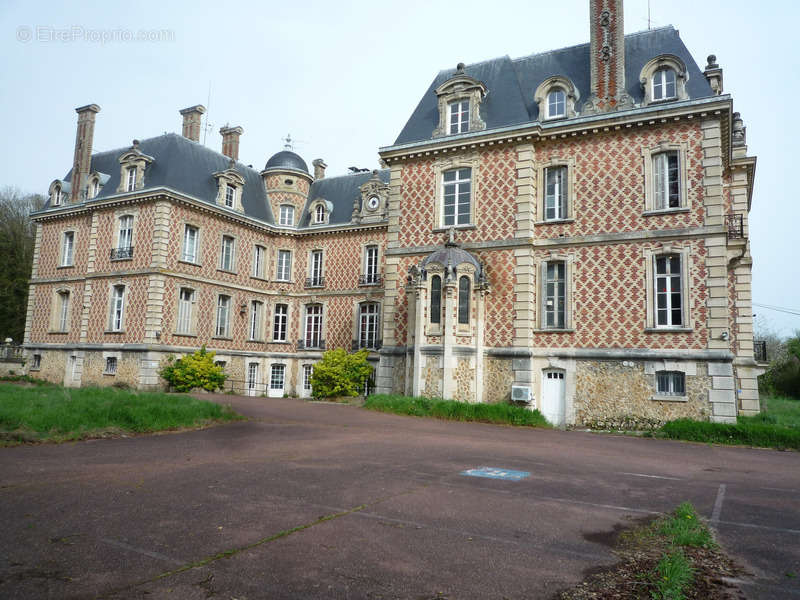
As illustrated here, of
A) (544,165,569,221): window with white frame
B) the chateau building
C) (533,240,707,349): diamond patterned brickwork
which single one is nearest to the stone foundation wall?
the chateau building

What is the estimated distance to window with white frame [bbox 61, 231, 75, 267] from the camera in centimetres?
2577

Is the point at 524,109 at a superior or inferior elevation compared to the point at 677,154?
superior

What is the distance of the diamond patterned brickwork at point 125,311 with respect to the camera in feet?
72.9

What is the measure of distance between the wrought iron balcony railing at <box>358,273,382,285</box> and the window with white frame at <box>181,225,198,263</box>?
24.0 ft

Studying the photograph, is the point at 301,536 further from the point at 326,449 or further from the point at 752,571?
the point at 326,449

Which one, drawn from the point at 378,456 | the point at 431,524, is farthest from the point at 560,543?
the point at 378,456

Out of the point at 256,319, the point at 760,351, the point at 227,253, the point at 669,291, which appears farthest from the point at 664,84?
the point at 256,319

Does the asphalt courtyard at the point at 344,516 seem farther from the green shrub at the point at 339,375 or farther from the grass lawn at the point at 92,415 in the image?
the green shrub at the point at 339,375

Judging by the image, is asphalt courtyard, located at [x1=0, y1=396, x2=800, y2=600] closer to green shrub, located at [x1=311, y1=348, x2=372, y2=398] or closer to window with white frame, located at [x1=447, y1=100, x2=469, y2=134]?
green shrub, located at [x1=311, y1=348, x2=372, y2=398]

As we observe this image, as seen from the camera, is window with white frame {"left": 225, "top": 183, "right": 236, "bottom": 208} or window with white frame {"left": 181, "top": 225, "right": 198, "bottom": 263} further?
window with white frame {"left": 225, "top": 183, "right": 236, "bottom": 208}

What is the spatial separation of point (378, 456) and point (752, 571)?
17.7ft

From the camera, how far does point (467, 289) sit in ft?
55.0

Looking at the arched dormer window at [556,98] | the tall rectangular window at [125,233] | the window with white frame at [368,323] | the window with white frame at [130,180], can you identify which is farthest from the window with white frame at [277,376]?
the arched dormer window at [556,98]

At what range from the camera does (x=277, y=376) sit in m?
27.0
